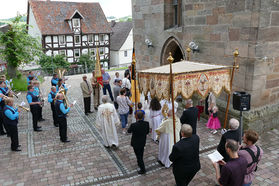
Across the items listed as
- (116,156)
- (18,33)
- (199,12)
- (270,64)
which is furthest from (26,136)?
(18,33)

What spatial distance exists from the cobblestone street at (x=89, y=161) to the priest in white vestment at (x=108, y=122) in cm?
31

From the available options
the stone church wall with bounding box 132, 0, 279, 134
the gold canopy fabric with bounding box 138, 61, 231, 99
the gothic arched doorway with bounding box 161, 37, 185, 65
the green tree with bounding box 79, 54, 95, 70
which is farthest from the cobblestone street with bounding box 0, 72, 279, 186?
the green tree with bounding box 79, 54, 95, 70

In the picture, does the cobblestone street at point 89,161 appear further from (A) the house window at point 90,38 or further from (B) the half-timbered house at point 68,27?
(A) the house window at point 90,38

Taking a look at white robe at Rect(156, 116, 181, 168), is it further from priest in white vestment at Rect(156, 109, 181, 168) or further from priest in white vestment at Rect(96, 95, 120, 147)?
priest in white vestment at Rect(96, 95, 120, 147)

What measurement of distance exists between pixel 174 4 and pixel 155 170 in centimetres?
796

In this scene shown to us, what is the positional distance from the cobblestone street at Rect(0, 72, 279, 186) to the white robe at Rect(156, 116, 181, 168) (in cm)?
27

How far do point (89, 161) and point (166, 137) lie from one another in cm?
228

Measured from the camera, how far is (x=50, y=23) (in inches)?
1288

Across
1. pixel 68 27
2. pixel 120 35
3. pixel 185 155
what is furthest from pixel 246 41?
pixel 120 35

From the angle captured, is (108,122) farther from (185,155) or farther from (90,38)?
(90,38)

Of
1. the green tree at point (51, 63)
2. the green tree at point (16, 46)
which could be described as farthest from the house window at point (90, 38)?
the green tree at point (16, 46)

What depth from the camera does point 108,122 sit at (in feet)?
24.0

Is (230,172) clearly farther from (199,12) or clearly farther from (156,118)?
(199,12)

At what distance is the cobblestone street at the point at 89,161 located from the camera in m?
5.86
